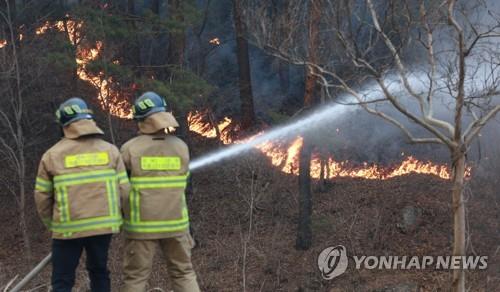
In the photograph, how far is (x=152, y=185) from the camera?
5.00m

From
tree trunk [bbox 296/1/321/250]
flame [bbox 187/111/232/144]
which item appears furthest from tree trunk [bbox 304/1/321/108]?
flame [bbox 187/111/232/144]

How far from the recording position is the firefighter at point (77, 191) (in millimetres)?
4633

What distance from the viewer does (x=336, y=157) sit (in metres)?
19.7

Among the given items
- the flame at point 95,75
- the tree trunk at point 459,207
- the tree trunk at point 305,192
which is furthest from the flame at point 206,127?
the tree trunk at point 459,207

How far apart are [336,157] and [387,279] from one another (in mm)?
5570

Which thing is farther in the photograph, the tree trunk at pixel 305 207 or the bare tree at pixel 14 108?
the tree trunk at pixel 305 207

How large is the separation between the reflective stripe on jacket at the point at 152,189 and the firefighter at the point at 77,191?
7.1 inches

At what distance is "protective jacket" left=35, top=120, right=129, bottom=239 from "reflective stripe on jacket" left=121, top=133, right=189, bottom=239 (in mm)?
234

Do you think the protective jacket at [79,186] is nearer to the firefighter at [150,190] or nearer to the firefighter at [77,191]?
the firefighter at [77,191]

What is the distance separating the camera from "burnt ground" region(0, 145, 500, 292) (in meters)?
15.0

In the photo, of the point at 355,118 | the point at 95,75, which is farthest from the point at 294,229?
the point at 95,75

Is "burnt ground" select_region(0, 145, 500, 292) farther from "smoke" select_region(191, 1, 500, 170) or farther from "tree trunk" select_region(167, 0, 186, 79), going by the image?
"tree trunk" select_region(167, 0, 186, 79)

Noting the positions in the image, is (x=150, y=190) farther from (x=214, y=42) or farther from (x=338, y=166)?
(x=214, y=42)

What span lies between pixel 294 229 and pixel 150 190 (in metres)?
12.9
